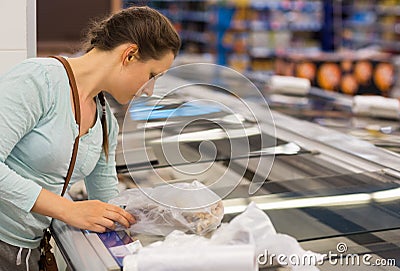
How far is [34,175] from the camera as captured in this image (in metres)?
1.53

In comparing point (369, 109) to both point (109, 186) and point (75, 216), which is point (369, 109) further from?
point (75, 216)

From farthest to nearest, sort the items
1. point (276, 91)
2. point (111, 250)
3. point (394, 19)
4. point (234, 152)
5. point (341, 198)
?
point (394, 19) < point (276, 91) < point (234, 152) < point (341, 198) < point (111, 250)

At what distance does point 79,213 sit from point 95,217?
41 millimetres

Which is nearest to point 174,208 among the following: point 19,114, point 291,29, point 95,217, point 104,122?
point 95,217

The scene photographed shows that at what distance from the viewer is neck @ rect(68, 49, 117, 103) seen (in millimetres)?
1550

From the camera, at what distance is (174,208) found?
154cm

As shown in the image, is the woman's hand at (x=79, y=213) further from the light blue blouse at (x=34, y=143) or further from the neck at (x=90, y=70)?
the neck at (x=90, y=70)

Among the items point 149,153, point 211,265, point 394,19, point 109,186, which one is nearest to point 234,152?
point 149,153

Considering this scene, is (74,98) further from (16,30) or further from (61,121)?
(16,30)

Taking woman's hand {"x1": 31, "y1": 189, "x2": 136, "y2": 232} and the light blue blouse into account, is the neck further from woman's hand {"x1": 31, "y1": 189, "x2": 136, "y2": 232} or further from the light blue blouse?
woman's hand {"x1": 31, "y1": 189, "x2": 136, "y2": 232}

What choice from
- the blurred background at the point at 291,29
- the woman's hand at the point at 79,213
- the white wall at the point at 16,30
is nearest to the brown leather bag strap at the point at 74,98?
the woman's hand at the point at 79,213

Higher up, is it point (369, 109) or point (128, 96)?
point (128, 96)

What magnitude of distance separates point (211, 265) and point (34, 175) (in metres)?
0.59

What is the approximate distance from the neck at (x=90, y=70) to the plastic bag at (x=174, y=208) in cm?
29
